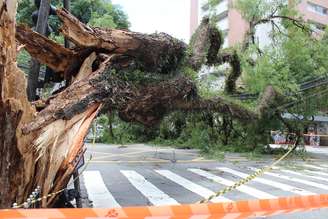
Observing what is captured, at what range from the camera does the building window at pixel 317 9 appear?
4616 cm

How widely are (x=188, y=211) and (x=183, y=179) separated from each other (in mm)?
8115

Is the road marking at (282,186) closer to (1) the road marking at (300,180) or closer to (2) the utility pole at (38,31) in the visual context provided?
(1) the road marking at (300,180)

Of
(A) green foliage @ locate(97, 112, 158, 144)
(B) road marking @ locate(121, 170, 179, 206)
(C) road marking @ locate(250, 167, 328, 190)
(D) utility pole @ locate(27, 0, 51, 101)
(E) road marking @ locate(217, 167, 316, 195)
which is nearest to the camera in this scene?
(D) utility pole @ locate(27, 0, 51, 101)

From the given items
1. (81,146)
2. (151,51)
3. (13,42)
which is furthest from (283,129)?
(13,42)

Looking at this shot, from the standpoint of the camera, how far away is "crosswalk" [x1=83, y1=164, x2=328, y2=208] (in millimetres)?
8812

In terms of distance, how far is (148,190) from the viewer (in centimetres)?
967

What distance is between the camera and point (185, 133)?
21.0m

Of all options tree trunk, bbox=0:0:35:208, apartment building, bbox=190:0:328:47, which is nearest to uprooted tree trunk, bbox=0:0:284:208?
tree trunk, bbox=0:0:35:208

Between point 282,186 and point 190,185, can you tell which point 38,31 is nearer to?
point 190,185

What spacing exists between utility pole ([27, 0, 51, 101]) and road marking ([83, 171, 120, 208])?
2713 millimetres

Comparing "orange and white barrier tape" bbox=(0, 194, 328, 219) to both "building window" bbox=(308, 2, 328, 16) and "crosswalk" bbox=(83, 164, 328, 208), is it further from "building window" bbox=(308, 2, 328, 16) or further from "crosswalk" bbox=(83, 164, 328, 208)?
"building window" bbox=(308, 2, 328, 16)

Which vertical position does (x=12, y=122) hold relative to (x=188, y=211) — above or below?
above

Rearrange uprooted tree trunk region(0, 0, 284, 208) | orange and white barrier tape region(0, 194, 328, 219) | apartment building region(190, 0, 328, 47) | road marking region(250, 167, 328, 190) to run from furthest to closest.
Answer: apartment building region(190, 0, 328, 47), road marking region(250, 167, 328, 190), uprooted tree trunk region(0, 0, 284, 208), orange and white barrier tape region(0, 194, 328, 219)

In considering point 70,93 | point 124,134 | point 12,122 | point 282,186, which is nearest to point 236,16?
point 124,134
